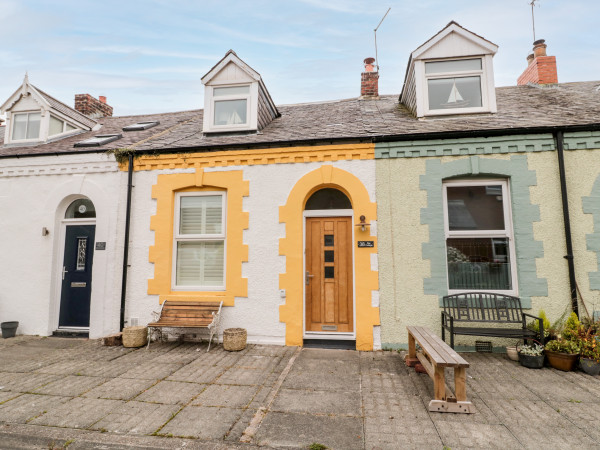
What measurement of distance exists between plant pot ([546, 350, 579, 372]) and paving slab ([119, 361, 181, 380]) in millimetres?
5720

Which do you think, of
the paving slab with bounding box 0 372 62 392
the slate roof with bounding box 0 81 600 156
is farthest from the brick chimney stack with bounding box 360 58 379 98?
the paving slab with bounding box 0 372 62 392

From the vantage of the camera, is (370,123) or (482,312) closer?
(482,312)

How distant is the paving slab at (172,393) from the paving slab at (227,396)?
4.8 inches

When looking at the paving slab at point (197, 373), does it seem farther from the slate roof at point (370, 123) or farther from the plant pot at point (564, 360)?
the plant pot at point (564, 360)

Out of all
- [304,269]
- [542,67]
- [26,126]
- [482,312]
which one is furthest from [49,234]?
[542,67]

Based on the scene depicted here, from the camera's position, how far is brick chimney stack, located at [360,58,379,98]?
32.4ft

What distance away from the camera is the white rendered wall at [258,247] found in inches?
243

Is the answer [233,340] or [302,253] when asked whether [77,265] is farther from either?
[302,253]

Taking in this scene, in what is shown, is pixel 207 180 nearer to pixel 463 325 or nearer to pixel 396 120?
pixel 396 120

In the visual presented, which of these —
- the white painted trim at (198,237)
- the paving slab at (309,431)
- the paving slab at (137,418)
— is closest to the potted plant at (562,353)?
the paving slab at (309,431)

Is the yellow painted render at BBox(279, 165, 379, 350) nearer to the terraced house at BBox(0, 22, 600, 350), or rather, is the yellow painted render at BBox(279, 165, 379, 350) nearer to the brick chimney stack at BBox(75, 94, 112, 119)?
the terraced house at BBox(0, 22, 600, 350)

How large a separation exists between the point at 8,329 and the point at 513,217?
10299mm

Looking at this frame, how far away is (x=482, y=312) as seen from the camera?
5480 millimetres

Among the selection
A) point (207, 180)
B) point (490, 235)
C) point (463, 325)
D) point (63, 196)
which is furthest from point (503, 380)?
point (63, 196)
